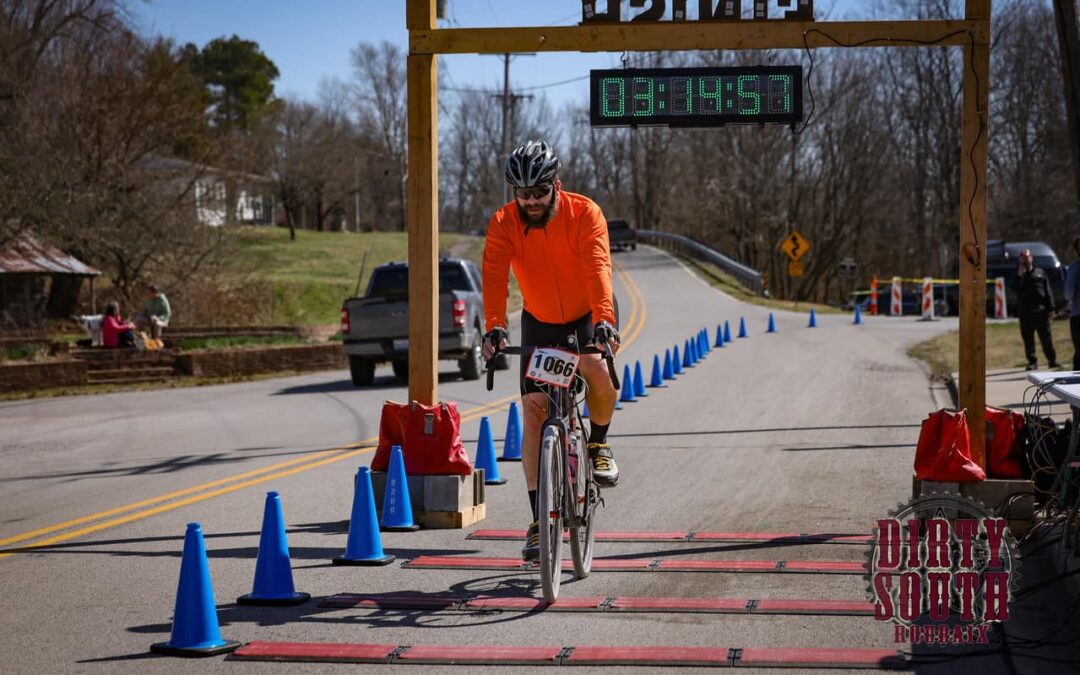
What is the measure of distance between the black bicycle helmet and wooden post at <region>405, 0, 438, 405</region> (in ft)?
7.30

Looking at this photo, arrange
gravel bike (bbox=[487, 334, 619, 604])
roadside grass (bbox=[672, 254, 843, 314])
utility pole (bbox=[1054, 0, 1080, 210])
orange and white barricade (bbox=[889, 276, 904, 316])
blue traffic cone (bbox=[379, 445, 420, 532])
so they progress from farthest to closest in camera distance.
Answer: roadside grass (bbox=[672, 254, 843, 314]) < orange and white barricade (bbox=[889, 276, 904, 316]) < utility pole (bbox=[1054, 0, 1080, 210]) < blue traffic cone (bbox=[379, 445, 420, 532]) < gravel bike (bbox=[487, 334, 619, 604])

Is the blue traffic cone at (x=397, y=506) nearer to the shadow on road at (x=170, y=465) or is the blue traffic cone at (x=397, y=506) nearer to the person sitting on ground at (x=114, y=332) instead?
the shadow on road at (x=170, y=465)

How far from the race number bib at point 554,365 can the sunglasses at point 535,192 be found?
94cm

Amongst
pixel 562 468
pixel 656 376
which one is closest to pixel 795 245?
pixel 656 376

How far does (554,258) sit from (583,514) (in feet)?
4.93

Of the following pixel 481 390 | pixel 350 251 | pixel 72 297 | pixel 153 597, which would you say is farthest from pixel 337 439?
pixel 350 251

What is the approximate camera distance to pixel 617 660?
228 inches

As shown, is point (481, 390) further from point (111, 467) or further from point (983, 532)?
point (983, 532)

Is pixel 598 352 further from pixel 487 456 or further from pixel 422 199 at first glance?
pixel 487 456

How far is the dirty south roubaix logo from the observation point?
6.33 metres

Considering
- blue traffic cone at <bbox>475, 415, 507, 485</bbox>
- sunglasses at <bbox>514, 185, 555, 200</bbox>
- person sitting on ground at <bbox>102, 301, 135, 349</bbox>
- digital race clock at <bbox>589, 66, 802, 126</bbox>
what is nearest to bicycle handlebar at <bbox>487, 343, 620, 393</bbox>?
sunglasses at <bbox>514, 185, 555, 200</bbox>

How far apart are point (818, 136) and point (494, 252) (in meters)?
69.2

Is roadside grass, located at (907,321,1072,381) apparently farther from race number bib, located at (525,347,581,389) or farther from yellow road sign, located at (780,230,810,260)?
yellow road sign, located at (780,230,810,260)

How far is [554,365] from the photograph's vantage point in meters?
7.23
